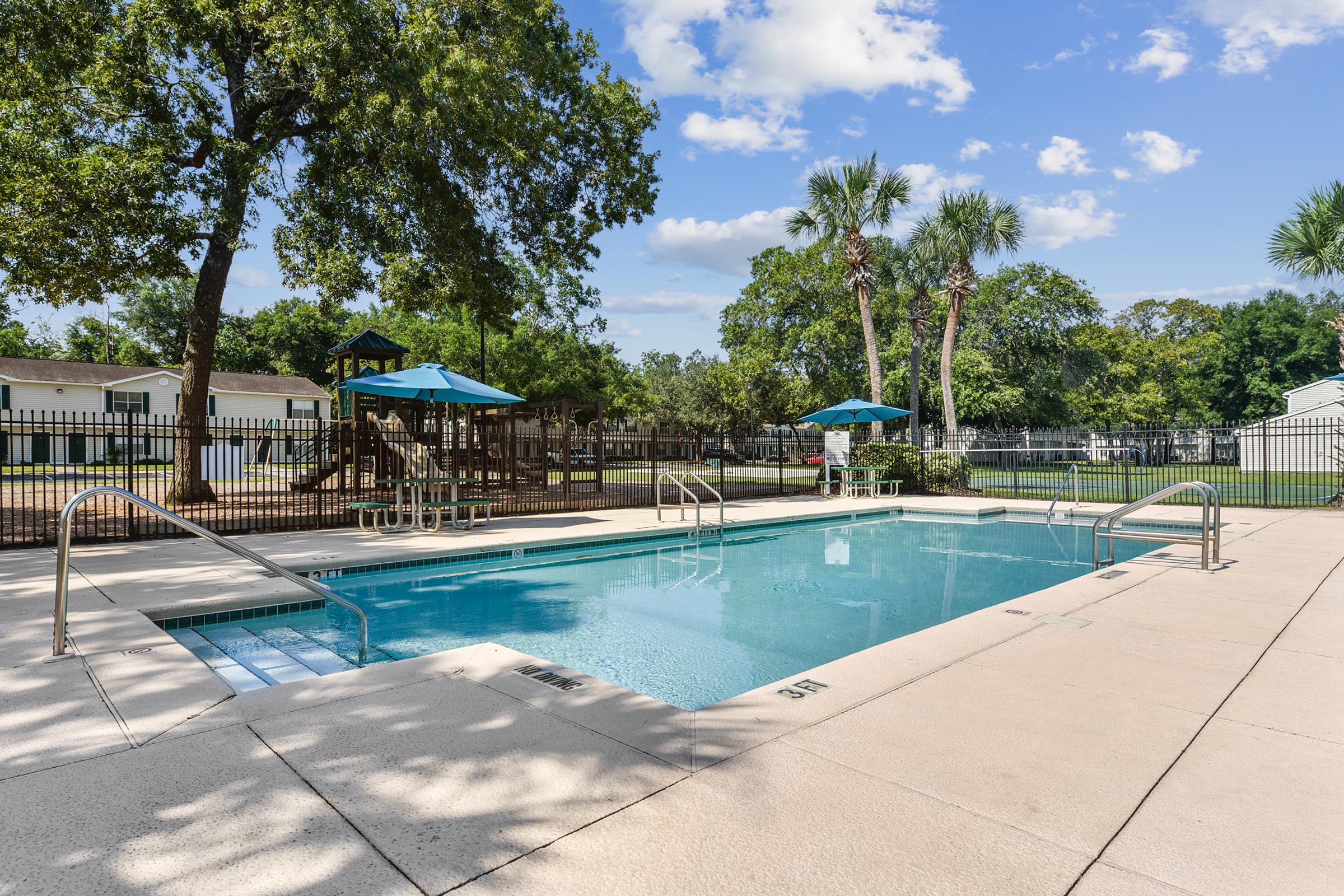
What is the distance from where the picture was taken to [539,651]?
209 inches

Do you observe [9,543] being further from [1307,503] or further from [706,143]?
[1307,503]

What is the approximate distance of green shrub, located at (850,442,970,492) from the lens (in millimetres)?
18969

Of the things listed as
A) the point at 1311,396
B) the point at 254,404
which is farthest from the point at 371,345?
the point at 1311,396

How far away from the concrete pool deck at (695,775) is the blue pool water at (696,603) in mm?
1109

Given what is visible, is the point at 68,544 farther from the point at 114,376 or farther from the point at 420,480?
the point at 114,376

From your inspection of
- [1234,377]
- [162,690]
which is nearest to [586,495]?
[162,690]

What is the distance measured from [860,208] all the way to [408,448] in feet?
51.0

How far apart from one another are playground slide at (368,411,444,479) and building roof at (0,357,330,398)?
21.0m

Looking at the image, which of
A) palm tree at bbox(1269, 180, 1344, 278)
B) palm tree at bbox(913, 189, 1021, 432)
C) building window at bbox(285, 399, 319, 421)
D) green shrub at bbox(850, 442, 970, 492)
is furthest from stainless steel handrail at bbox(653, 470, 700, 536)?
building window at bbox(285, 399, 319, 421)

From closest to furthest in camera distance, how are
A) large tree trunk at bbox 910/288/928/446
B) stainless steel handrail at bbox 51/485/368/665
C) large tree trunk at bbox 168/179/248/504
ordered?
1. stainless steel handrail at bbox 51/485/368/665
2. large tree trunk at bbox 168/179/248/504
3. large tree trunk at bbox 910/288/928/446

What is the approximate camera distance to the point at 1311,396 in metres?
31.7

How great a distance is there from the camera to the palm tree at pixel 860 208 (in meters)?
20.8

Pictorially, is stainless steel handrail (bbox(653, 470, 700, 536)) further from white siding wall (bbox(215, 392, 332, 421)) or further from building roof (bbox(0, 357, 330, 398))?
white siding wall (bbox(215, 392, 332, 421))

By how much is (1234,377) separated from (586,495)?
54054 mm
